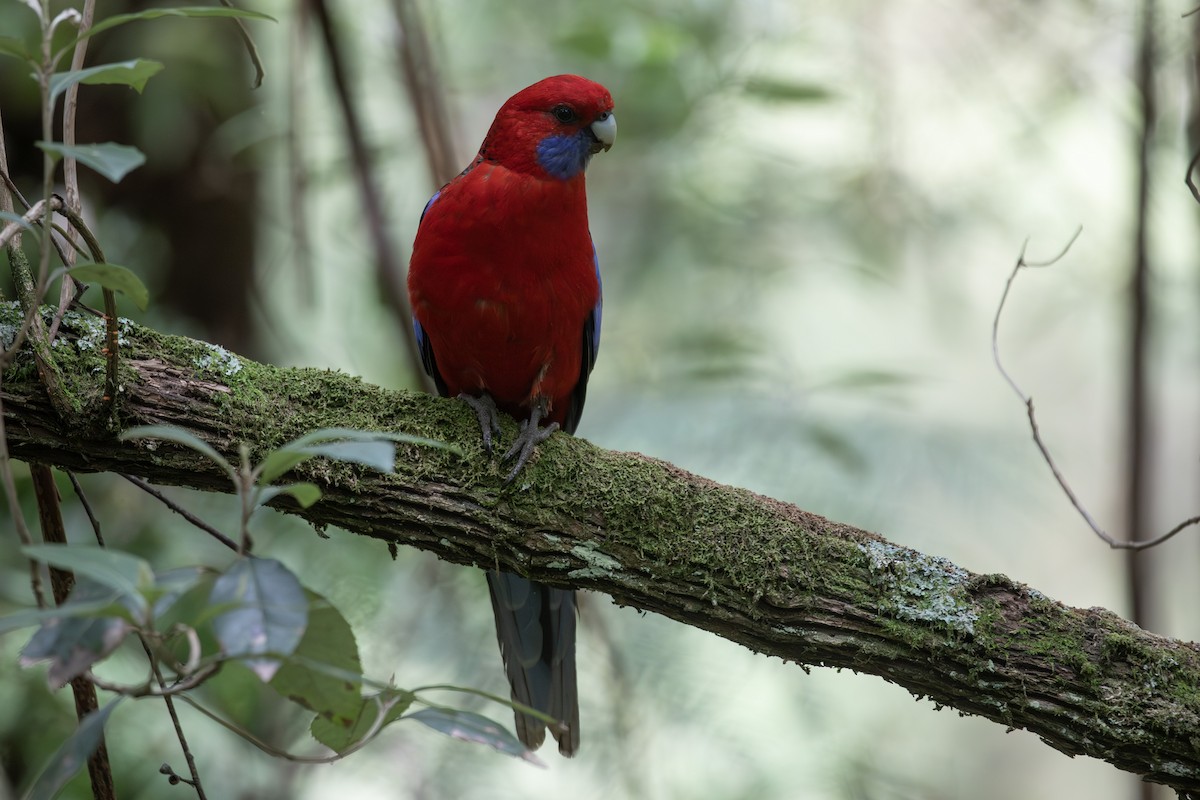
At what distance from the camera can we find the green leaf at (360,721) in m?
1.91

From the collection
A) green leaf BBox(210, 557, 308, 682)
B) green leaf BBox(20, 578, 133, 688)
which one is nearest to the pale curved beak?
green leaf BBox(210, 557, 308, 682)

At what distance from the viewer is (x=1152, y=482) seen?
15.3 ft

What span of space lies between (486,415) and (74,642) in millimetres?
1710

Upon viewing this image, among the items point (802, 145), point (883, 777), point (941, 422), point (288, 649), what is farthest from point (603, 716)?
point (802, 145)

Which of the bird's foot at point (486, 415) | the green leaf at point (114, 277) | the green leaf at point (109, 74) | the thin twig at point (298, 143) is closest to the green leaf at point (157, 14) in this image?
the green leaf at point (109, 74)

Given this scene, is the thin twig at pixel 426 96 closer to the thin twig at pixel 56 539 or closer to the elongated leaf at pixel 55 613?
the thin twig at pixel 56 539

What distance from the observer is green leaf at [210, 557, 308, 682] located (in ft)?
5.06

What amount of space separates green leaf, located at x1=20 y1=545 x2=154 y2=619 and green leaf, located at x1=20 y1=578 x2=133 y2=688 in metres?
0.09

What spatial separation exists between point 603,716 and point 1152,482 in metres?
2.90

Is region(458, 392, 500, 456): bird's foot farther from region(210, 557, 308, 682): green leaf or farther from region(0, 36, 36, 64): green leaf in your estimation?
region(0, 36, 36, 64): green leaf

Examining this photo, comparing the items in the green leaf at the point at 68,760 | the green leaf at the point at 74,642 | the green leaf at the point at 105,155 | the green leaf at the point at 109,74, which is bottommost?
the green leaf at the point at 68,760

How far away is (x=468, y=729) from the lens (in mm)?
1851

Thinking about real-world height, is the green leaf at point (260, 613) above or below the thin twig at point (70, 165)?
below

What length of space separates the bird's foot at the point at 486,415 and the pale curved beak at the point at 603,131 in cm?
110
